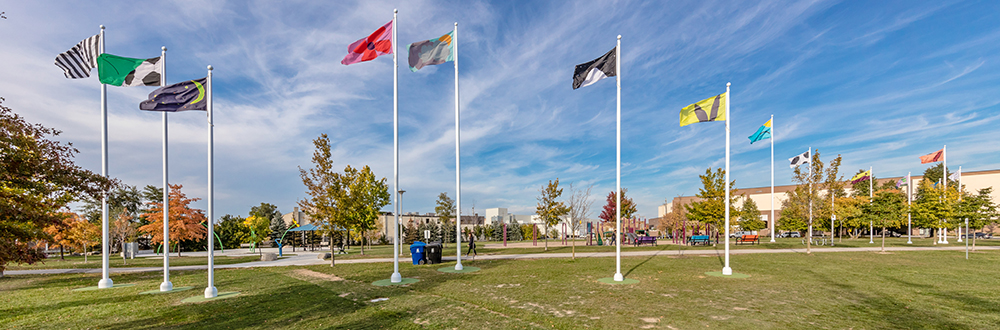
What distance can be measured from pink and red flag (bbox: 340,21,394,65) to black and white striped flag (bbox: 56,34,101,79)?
7700mm

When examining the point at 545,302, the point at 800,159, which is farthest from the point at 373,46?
the point at 800,159

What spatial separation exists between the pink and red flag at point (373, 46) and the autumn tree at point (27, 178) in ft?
26.3

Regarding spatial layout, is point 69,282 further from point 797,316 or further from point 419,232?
point 419,232

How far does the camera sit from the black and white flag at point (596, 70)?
1327 cm

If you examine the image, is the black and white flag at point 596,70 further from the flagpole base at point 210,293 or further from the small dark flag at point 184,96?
the flagpole base at point 210,293

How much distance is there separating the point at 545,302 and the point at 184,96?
11.1 meters

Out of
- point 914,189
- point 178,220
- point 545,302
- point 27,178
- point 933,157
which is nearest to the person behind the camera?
point 27,178

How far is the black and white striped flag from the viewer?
42.7 ft

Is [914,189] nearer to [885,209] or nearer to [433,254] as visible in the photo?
[885,209]

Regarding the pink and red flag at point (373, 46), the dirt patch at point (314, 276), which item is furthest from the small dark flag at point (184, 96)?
the dirt patch at point (314, 276)

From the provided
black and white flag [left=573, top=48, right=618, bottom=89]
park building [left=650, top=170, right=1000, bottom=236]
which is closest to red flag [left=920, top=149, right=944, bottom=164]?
park building [left=650, top=170, right=1000, bottom=236]

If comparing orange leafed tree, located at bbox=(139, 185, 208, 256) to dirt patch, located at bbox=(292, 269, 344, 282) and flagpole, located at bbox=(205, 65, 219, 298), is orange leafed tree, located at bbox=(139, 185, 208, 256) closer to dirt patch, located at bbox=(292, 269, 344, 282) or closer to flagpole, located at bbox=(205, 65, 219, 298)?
dirt patch, located at bbox=(292, 269, 344, 282)

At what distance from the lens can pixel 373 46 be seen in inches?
563

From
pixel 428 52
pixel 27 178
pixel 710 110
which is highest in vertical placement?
pixel 428 52
